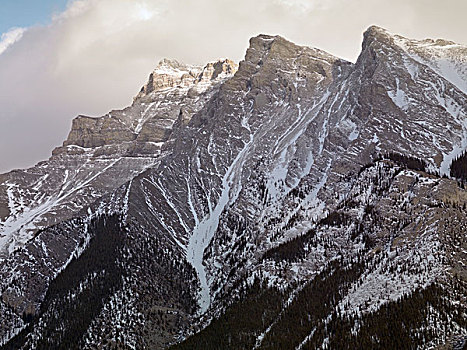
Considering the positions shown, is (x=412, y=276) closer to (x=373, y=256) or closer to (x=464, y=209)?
(x=373, y=256)

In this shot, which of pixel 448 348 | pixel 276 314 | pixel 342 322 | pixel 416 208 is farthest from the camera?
pixel 416 208

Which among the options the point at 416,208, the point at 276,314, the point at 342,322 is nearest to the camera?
the point at 342,322

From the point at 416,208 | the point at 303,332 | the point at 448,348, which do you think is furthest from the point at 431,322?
the point at 416,208

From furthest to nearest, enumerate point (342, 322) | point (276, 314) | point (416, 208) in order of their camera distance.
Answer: point (416, 208) < point (276, 314) < point (342, 322)

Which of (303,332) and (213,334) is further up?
(213,334)

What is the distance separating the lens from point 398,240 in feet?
586

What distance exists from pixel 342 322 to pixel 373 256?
1341 inches

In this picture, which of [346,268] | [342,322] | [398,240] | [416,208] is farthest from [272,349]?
[416,208]

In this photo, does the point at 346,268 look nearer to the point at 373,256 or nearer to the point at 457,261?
the point at 373,256

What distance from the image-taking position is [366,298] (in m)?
158

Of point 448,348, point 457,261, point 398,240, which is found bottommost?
point 448,348

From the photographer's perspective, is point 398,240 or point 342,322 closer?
point 342,322

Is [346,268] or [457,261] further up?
[346,268]

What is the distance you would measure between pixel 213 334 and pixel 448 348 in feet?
239
